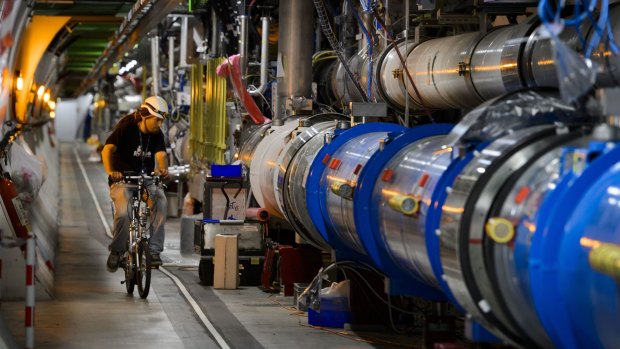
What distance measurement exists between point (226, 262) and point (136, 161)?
3.73ft

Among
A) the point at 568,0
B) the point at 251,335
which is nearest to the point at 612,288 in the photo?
the point at 568,0

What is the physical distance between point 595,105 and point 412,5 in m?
5.09

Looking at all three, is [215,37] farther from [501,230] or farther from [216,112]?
[501,230]

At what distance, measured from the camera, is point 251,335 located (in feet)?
26.5

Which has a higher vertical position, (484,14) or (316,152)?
(484,14)

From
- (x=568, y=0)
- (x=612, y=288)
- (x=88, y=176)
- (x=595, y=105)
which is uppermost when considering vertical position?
(x=568, y=0)

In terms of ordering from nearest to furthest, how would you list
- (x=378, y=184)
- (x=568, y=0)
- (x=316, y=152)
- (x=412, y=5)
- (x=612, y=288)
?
(x=612, y=288), (x=378, y=184), (x=568, y=0), (x=316, y=152), (x=412, y=5)

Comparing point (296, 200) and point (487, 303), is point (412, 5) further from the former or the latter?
point (487, 303)

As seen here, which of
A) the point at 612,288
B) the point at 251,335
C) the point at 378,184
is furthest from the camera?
the point at 251,335

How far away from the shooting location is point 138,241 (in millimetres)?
9992

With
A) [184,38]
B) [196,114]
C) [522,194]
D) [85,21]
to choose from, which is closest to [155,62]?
[85,21]

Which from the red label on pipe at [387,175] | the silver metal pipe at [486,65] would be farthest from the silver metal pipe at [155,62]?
the red label on pipe at [387,175]

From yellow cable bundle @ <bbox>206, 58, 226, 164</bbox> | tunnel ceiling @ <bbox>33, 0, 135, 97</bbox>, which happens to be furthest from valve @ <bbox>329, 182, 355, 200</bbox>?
tunnel ceiling @ <bbox>33, 0, 135, 97</bbox>

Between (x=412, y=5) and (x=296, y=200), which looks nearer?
(x=296, y=200)
